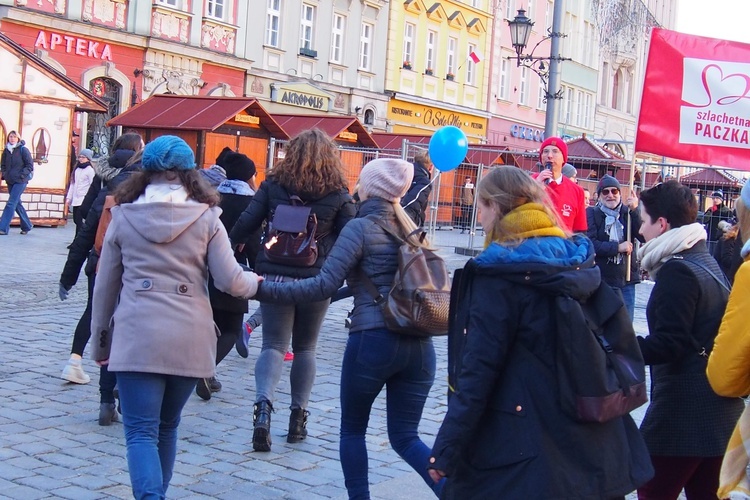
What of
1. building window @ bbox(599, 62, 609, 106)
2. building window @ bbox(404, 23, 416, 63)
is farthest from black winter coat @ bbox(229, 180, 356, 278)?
building window @ bbox(599, 62, 609, 106)

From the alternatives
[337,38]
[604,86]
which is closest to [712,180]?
[337,38]

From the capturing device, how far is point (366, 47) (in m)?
36.5

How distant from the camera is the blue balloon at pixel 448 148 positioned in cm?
1442

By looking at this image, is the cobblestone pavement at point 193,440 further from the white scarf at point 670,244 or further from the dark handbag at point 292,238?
the white scarf at point 670,244

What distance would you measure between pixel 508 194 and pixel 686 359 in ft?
3.73

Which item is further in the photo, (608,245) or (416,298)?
(608,245)

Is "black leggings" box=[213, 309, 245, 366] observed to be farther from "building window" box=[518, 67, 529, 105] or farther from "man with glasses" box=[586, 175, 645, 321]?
"building window" box=[518, 67, 529, 105]

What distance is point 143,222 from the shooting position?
4.26 meters

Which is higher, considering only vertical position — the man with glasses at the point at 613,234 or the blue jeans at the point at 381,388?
the man with glasses at the point at 613,234

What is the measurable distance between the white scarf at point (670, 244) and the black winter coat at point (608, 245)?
174 inches

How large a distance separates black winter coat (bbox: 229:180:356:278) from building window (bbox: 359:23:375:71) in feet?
101

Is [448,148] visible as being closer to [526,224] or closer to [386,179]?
[386,179]

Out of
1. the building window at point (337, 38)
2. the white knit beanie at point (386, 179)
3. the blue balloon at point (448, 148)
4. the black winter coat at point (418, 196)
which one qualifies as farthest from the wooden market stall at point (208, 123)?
the white knit beanie at point (386, 179)

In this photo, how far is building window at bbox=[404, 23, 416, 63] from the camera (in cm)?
3859
